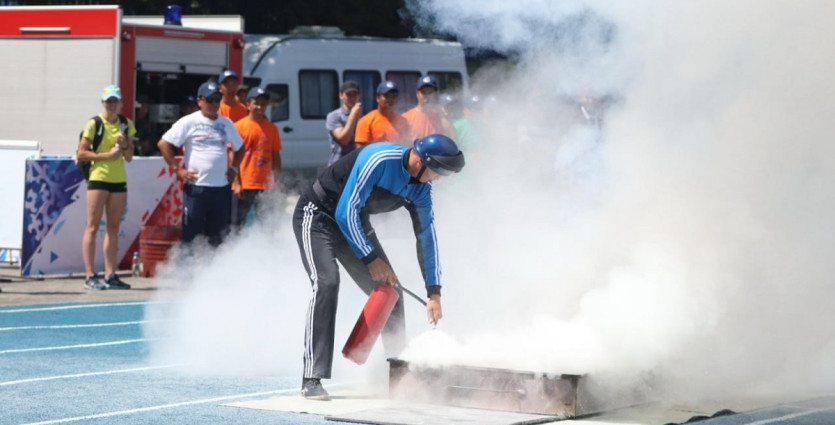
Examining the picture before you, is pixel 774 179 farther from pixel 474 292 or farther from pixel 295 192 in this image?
pixel 295 192

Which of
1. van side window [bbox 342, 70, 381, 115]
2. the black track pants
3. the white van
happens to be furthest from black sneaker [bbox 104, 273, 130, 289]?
van side window [bbox 342, 70, 381, 115]

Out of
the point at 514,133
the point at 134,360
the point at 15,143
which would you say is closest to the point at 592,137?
the point at 514,133

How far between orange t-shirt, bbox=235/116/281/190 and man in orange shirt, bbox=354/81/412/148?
94cm

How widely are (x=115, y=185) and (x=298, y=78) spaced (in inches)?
370

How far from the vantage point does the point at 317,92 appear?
936 inches

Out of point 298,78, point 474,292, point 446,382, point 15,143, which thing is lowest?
point 446,382

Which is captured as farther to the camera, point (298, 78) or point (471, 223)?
point (298, 78)

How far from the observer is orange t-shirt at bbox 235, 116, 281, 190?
15094 millimetres

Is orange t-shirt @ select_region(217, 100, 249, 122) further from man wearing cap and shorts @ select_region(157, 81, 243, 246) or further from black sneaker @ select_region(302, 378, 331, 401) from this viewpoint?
black sneaker @ select_region(302, 378, 331, 401)

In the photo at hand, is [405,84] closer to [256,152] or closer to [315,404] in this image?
[256,152]

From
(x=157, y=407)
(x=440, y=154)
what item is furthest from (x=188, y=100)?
(x=440, y=154)

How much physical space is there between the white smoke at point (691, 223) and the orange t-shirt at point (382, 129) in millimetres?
4379

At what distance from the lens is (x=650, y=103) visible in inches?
380

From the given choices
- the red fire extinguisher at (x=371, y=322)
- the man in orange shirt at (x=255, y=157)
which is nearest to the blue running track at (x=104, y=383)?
the red fire extinguisher at (x=371, y=322)
